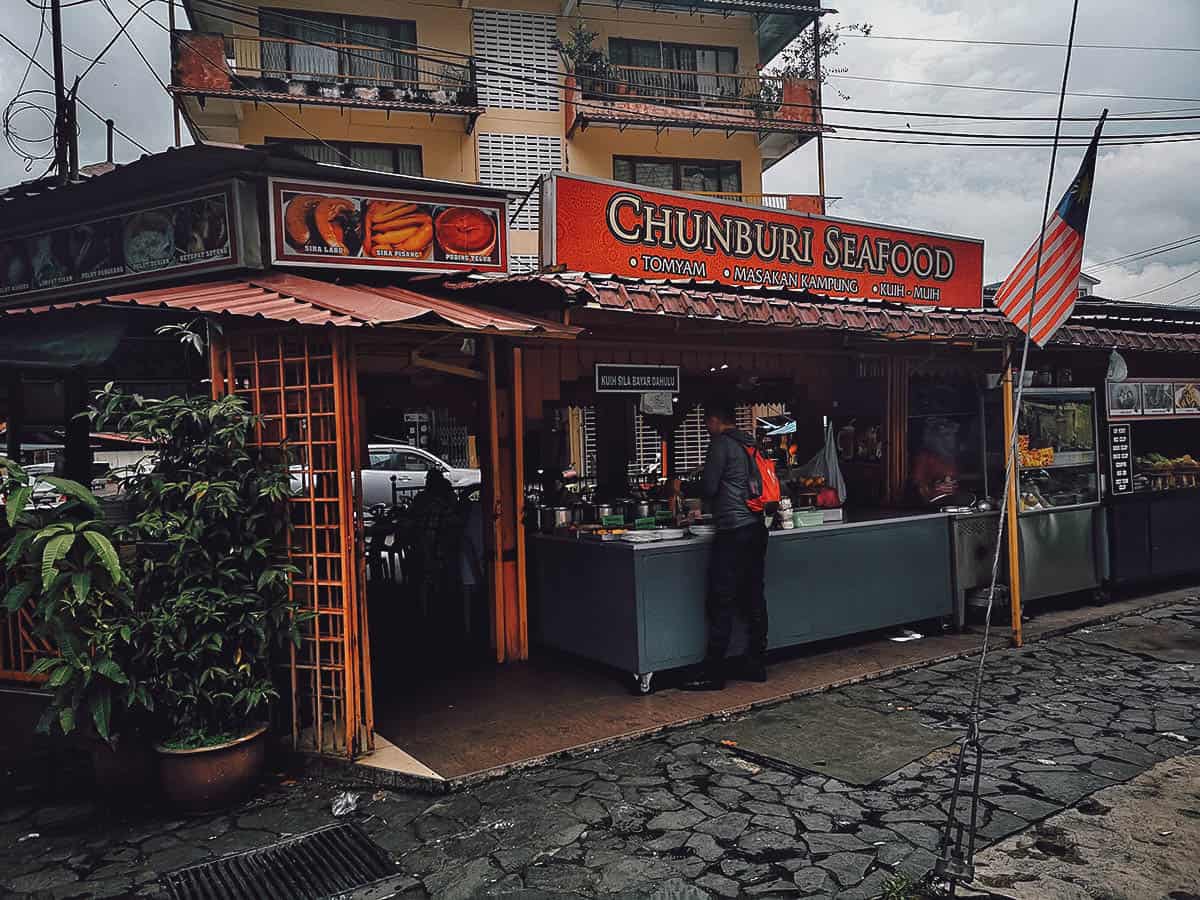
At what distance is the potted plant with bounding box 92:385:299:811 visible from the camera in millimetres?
4762

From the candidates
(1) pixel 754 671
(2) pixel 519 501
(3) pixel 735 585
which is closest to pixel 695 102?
(2) pixel 519 501

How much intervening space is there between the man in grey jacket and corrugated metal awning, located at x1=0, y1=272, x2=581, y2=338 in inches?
63.2

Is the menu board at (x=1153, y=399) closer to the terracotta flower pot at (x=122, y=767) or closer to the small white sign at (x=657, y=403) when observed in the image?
the small white sign at (x=657, y=403)

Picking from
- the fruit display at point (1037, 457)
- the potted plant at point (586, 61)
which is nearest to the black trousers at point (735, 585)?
the fruit display at point (1037, 457)

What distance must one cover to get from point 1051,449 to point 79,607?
8.94 metres

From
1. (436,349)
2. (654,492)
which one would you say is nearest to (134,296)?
(436,349)

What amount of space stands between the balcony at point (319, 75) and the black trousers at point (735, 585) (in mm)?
12893

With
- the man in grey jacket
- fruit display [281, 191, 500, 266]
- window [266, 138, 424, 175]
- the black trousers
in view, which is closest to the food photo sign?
fruit display [281, 191, 500, 266]

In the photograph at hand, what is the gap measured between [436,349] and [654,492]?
3418mm

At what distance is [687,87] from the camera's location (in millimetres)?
19500

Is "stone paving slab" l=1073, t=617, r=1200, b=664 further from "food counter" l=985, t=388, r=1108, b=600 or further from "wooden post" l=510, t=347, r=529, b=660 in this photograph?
"wooden post" l=510, t=347, r=529, b=660

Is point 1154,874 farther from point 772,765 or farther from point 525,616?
point 525,616

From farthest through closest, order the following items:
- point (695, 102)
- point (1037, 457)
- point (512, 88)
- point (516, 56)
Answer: point (695, 102), point (516, 56), point (512, 88), point (1037, 457)

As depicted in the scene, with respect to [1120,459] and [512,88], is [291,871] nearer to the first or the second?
[1120,459]
